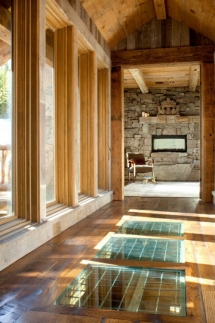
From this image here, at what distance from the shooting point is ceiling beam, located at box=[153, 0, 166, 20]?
18.9 ft

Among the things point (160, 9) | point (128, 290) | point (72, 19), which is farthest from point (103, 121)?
point (128, 290)

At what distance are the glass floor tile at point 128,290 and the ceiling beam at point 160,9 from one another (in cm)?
467

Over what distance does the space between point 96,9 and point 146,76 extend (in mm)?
5546

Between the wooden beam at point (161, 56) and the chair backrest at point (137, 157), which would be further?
the chair backrest at point (137, 157)

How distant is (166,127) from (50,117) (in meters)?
8.73

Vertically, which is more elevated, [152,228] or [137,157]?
[137,157]

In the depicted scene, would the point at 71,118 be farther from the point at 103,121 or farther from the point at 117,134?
Answer: the point at 117,134

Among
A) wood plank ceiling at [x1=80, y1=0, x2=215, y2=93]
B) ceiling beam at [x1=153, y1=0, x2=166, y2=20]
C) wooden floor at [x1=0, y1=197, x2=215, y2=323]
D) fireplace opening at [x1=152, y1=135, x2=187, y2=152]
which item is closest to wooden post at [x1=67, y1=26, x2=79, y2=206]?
wooden floor at [x1=0, y1=197, x2=215, y2=323]

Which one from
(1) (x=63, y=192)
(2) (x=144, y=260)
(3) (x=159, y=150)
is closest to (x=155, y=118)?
(3) (x=159, y=150)

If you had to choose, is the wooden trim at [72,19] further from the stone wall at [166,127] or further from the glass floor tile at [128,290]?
the stone wall at [166,127]

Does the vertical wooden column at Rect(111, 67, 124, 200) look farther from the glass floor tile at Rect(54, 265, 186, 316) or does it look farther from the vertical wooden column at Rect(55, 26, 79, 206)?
the glass floor tile at Rect(54, 265, 186, 316)

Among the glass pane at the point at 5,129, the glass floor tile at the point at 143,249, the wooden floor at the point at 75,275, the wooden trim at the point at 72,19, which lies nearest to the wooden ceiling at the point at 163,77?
the wooden trim at the point at 72,19

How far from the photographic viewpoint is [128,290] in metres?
2.08

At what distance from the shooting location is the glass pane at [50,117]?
4.00 m
